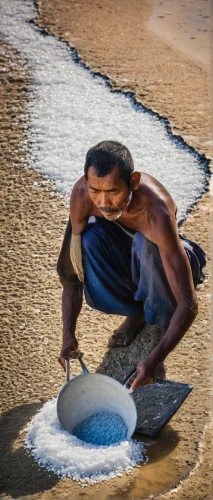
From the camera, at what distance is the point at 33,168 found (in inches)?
191

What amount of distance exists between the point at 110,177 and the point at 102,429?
91cm

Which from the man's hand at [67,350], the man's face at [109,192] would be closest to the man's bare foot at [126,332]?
the man's hand at [67,350]

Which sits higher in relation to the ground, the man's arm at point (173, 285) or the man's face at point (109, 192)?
the man's face at point (109, 192)

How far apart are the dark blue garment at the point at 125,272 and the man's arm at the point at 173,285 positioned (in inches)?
3.3

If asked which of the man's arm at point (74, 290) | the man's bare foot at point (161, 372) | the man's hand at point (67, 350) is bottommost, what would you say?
the man's bare foot at point (161, 372)

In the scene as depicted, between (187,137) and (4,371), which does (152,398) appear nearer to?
(4,371)

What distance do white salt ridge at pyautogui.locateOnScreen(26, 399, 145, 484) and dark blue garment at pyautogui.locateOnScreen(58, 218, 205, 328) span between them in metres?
0.55

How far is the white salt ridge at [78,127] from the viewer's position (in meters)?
4.75

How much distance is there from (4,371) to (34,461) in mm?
584

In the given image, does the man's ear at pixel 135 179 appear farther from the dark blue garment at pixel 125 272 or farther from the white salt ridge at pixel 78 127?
the white salt ridge at pixel 78 127

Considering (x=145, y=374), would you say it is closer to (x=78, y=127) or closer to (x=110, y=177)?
(x=110, y=177)

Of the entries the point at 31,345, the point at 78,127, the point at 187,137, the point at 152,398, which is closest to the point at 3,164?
the point at 78,127

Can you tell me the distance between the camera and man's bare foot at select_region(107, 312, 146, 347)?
3611 millimetres

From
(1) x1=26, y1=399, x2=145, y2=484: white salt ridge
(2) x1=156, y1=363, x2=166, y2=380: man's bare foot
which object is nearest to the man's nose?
(2) x1=156, y1=363, x2=166, y2=380: man's bare foot
